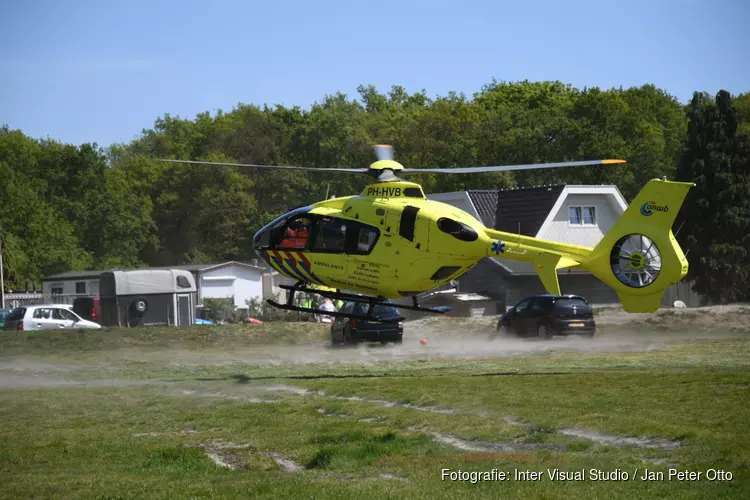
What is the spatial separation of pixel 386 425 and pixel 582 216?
45.3 m

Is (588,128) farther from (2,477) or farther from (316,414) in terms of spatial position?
(2,477)

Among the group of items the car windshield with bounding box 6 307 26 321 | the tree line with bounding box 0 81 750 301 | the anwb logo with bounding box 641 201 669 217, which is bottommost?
the car windshield with bounding box 6 307 26 321

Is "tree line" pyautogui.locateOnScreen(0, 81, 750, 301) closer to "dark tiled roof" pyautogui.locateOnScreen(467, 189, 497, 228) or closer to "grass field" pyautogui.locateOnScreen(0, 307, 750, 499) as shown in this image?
"dark tiled roof" pyautogui.locateOnScreen(467, 189, 497, 228)

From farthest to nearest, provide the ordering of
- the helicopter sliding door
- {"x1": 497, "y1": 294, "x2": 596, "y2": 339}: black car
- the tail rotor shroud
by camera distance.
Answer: {"x1": 497, "y1": 294, "x2": 596, "y2": 339}: black car < the helicopter sliding door < the tail rotor shroud

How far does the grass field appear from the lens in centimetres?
1118

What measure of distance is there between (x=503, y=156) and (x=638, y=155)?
12.2m

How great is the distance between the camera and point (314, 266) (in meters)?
25.1

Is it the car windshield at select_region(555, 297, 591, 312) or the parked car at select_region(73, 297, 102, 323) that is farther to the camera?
the parked car at select_region(73, 297, 102, 323)

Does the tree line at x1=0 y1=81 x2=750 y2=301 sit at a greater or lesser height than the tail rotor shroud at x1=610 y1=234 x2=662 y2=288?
greater

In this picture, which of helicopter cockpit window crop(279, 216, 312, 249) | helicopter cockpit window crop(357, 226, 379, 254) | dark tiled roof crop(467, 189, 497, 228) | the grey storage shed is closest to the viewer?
helicopter cockpit window crop(357, 226, 379, 254)

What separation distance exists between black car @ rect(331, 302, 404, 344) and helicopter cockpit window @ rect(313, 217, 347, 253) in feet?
28.1

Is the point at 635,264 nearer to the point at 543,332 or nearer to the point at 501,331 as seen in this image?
the point at 543,332

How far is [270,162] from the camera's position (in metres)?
104

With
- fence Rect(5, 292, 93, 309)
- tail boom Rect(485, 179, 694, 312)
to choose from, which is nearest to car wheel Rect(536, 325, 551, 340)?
tail boom Rect(485, 179, 694, 312)
